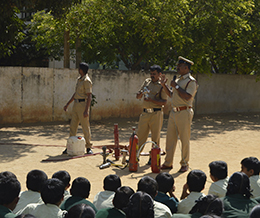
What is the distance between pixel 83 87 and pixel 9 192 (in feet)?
15.4

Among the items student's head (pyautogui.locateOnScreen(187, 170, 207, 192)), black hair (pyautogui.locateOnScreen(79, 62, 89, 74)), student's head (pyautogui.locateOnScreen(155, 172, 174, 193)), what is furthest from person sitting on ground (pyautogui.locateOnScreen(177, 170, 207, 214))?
black hair (pyautogui.locateOnScreen(79, 62, 89, 74))

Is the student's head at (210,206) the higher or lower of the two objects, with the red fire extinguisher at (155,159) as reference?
higher

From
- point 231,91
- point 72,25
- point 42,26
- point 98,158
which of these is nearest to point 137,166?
point 98,158

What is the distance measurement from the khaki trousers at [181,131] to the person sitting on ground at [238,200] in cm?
312

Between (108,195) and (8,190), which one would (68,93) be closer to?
(108,195)

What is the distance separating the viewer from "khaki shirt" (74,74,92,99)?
7.92 meters

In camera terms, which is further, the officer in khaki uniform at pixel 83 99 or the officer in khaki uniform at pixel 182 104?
the officer in khaki uniform at pixel 83 99

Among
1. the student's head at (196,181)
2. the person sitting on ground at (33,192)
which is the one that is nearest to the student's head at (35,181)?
the person sitting on ground at (33,192)

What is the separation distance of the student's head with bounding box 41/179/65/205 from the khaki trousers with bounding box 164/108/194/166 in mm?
3713

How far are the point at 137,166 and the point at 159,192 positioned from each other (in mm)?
2823

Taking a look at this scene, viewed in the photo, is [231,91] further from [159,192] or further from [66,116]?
[159,192]

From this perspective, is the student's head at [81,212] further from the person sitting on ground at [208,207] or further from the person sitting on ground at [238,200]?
the person sitting on ground at [238,200]

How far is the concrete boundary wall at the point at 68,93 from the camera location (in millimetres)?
12133

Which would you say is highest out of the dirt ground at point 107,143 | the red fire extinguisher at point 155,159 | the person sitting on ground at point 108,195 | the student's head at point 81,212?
the student's head at point 81,212
